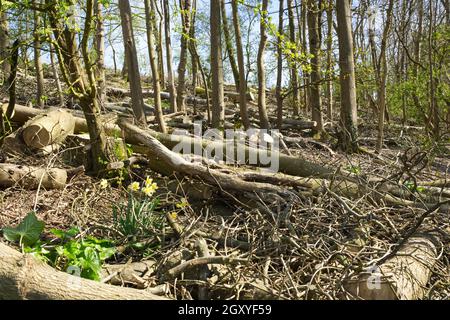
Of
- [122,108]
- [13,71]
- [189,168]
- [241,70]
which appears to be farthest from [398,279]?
[122,108]

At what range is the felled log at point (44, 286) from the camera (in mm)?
2545

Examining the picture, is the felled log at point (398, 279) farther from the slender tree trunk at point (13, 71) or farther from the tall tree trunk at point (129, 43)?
the tall tree trunk at point (129, 43)

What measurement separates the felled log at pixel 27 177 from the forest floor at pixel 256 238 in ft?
0.41

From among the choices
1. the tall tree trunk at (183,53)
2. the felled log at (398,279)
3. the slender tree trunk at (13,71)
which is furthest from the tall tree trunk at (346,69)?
the slender tree trunk at (13,71)

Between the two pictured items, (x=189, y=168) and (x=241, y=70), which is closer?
(x=189, y=168)

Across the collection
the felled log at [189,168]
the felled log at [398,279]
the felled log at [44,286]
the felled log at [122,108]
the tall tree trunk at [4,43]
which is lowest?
the felled log at [398,279]

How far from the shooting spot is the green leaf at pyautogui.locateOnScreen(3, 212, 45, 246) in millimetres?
3398

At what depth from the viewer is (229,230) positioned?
404 cm

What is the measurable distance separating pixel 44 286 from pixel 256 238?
1.84m

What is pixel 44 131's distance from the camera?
5973mm

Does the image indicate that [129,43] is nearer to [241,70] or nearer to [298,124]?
[241,70]
